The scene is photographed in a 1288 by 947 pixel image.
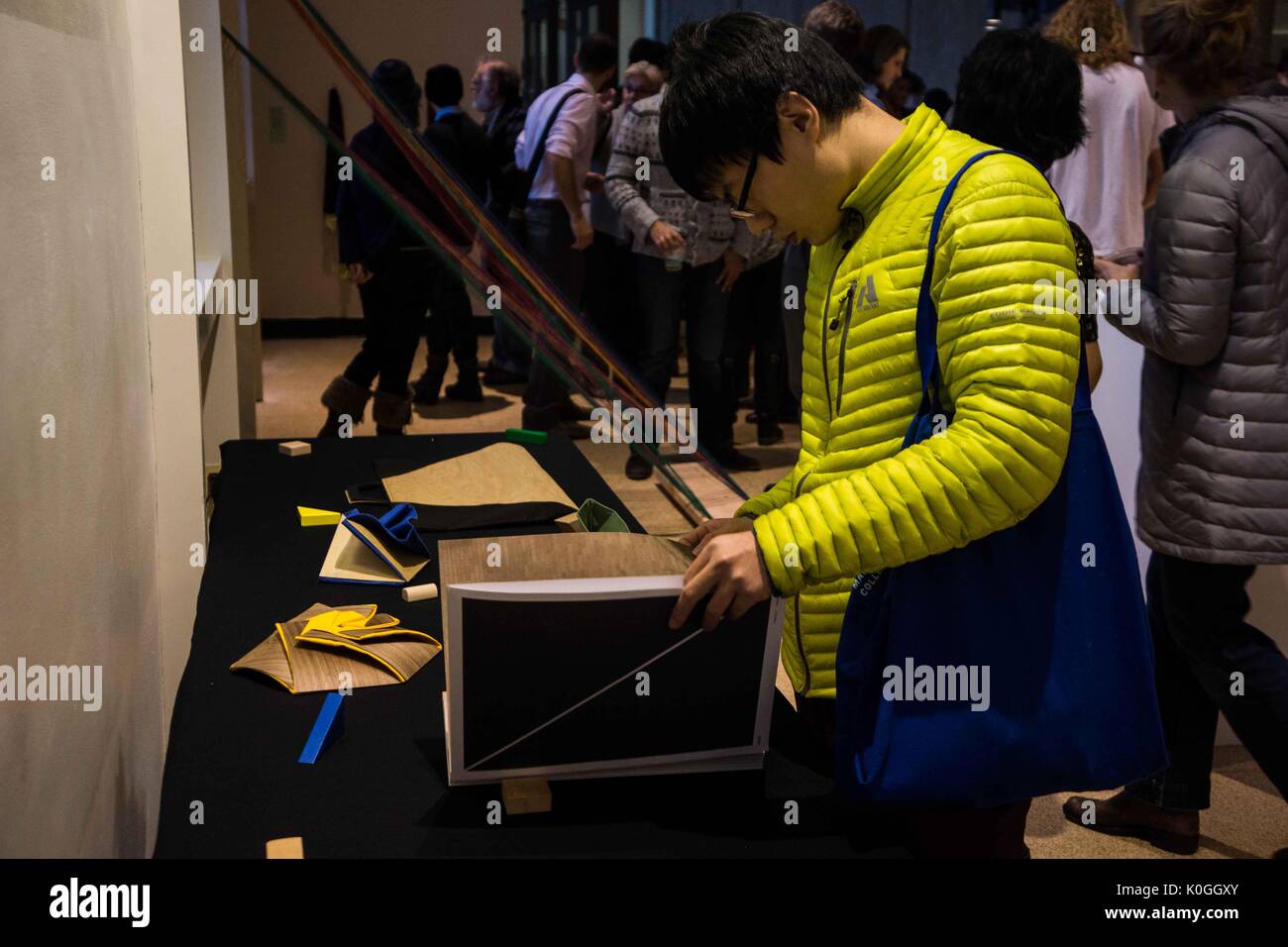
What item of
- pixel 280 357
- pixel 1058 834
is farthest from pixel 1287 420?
pixel 280 357

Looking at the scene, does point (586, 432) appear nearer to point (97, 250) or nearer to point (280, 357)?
point (280, 357)

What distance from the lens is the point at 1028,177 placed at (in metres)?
1.14

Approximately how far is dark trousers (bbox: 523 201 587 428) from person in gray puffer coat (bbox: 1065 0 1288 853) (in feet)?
10.4

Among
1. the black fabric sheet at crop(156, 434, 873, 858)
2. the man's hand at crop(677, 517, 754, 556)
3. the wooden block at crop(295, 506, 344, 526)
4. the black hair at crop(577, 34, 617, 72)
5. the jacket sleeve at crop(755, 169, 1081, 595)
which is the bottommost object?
the black fabric sheet at crop(156, 434, 873, 858)

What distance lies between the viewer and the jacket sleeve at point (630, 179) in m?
4.47

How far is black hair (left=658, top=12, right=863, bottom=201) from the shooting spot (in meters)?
1.19

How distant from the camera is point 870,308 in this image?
124 centimetres

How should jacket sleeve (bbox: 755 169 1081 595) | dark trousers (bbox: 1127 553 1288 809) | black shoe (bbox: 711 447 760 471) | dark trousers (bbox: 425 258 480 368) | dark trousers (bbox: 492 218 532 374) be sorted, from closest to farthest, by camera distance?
1. jacket sleeve (bbox: 755 169 1081 595)
2. dark trousers (bbox: 1127 553 1288 809)
3. black shoe (bbox: 711 447 760 471)
4. dark trousers (bbox: 425 258 480 368)
5. dark trousers (bbox: 492 218 532 374)

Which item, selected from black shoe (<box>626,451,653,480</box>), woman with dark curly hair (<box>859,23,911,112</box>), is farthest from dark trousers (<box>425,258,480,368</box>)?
woman with dark curly hair (<box>859,23,911,112</box>)

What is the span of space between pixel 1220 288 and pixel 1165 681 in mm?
754

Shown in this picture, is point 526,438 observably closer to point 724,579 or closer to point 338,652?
point 338,652

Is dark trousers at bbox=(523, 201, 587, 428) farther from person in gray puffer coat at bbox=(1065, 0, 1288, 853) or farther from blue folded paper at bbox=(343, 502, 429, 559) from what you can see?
blue folded paper at bbox=(343, 502, 429, 559)

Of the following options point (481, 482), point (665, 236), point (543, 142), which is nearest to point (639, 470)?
point (665, 236)

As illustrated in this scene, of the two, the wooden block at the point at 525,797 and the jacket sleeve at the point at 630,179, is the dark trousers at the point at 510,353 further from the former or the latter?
the wooden block at the point at 525,797
